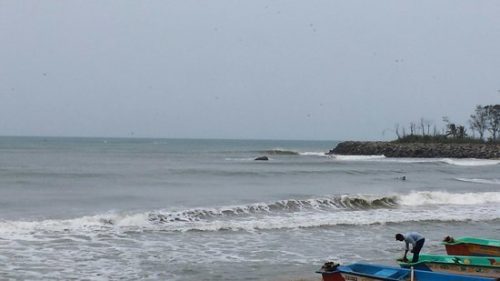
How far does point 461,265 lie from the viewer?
9.66 metres

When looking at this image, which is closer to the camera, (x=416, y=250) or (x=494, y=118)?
(x=416, y=250)

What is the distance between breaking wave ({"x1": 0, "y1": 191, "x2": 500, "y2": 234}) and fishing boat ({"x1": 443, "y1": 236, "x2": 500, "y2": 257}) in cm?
601

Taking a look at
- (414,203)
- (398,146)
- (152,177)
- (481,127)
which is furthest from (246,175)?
(481,127)

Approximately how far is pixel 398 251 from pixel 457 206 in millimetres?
10757

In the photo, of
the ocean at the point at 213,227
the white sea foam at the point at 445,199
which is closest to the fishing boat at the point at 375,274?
the ocean at the point at 213,227

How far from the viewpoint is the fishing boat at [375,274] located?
8.52m

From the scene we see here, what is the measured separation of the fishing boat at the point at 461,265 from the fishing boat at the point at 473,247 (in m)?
1.50

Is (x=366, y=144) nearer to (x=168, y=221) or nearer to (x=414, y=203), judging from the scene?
(x=414, y=203)

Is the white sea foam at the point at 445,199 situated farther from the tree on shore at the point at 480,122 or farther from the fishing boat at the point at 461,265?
the tree on shore at the point at 480,122

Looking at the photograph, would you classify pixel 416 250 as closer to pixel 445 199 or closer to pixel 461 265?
pixel 461 265

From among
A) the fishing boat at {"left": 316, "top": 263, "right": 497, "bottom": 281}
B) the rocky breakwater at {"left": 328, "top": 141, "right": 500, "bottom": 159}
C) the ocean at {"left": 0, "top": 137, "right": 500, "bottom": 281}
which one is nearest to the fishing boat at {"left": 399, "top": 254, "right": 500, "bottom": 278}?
the fishing boat at {"left": 316, "top": 263, "right": 497, "bottom": 281}

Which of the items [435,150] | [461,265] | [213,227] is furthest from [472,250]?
[435,150]

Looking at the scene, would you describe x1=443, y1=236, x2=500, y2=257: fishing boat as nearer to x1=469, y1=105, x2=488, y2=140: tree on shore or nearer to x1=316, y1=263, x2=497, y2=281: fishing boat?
x1=316, y1=263, x2=497, y2=281: fishing boat

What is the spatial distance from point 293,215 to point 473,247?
882 centimetres
